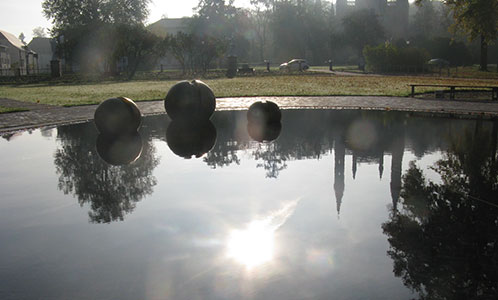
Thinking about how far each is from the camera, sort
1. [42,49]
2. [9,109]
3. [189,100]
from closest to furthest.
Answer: [189,100] → [9,109] → [42,49]

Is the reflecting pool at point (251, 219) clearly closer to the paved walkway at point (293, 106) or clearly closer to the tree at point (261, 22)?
the paved walkway at point (293, 106)

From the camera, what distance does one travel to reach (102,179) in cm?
813

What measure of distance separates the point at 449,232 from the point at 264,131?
26.5ft

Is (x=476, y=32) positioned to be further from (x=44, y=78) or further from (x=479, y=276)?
(x=44, y=78)

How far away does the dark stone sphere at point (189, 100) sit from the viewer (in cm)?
1345

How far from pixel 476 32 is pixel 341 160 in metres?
20.7

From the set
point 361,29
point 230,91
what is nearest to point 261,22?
point 361,29

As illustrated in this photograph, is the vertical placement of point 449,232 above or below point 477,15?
below

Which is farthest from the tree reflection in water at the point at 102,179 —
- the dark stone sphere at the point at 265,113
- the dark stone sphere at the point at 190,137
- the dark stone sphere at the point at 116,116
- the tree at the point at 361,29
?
the tree at the point at 361,29

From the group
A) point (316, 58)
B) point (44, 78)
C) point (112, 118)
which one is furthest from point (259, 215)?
point (316, 58)

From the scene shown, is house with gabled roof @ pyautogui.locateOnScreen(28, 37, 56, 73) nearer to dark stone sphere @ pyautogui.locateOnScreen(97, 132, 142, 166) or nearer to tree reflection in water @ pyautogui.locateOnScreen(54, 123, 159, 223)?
dark stone sphere @ pyautogui.locateOnScreen(97, 132, 142, 166)

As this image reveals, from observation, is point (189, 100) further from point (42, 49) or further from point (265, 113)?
point (42, 49)

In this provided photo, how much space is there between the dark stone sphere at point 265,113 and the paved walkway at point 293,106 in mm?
4401

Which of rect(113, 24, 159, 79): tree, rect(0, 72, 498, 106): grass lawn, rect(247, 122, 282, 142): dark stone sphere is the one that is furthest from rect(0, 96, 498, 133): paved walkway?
rect(113, 24, 159, 79): tree
